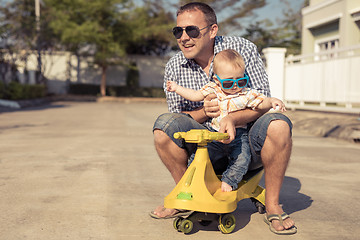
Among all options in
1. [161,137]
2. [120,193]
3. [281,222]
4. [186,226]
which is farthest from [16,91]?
[281,222]

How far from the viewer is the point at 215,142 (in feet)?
9.49

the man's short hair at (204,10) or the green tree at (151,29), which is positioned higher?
the green tree at (151,29)

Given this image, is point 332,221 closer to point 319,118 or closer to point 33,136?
point 33,136

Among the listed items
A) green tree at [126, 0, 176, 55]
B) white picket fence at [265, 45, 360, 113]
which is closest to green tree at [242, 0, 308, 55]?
green tree at [126, 0, 176, 55]

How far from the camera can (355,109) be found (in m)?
9.66

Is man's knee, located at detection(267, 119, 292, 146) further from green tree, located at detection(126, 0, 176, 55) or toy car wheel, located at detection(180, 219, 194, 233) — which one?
green tree, located at detection(126, 0, 176, 55)

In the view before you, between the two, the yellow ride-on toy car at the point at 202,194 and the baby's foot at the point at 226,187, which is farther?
the baby's foot at the point at 226,187

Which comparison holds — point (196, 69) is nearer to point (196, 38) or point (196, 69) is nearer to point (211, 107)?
point (196, 38)

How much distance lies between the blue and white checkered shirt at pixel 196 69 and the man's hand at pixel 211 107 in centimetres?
29

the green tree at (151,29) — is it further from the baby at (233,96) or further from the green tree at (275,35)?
the baby at (233,96)

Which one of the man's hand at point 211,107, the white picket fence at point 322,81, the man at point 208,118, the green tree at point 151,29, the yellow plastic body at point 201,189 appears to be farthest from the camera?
the green tree at point 151,29

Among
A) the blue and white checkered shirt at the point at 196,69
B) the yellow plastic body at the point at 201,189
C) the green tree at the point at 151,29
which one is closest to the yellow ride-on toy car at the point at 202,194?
the yellow plastic body at the point at 201,189

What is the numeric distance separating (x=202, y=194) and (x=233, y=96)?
28.6 inches

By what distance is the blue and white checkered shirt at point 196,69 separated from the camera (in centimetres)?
309
